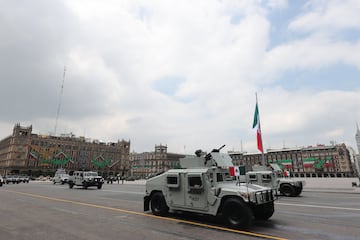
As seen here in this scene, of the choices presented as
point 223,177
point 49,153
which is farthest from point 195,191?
point 49,153

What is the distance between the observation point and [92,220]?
8.27m

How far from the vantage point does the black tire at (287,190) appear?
17172mm

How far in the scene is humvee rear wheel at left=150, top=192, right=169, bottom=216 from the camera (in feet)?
29.9

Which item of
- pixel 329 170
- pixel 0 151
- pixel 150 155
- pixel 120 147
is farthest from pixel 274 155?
pixel 0 151

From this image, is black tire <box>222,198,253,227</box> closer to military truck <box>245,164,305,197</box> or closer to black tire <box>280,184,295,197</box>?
military truck <box>245,164,305,197</box>

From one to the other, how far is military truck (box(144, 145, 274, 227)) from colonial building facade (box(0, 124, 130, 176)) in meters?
82.0

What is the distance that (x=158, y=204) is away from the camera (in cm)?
930

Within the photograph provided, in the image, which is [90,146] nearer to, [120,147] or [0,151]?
[120,147]

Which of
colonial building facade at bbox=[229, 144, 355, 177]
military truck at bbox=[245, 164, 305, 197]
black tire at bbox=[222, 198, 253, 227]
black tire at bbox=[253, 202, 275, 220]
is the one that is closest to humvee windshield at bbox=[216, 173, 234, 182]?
black tire at bbox=[222, 198, 253, 227]

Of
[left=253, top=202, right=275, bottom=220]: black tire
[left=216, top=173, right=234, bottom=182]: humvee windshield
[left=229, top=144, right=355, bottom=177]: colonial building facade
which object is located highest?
[left=229, top=144, right=355, bottom=177]: colonial building facade

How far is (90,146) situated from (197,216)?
11636cm

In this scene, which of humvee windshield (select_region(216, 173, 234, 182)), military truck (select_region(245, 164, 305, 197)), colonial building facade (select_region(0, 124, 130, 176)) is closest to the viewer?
humvee windshield (select_region(216, 173, 234, 182))

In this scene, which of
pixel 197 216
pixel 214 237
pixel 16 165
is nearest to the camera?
pixel 214 237

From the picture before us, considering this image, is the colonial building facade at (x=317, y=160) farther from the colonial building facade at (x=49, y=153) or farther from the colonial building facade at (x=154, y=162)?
the colonial building facade at (x=49, y=153)
